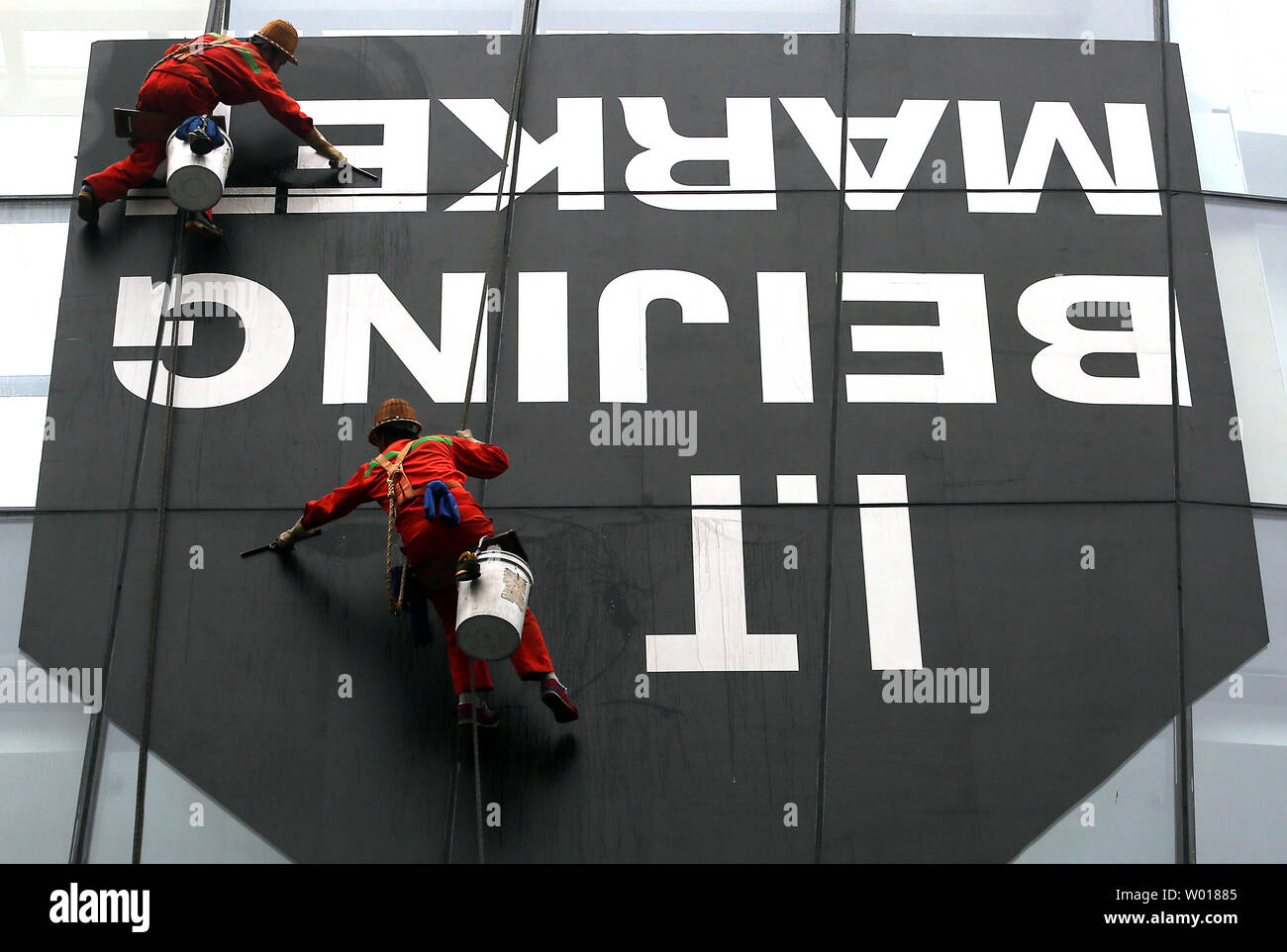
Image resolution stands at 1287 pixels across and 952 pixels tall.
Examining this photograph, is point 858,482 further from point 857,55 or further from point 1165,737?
point 857,55

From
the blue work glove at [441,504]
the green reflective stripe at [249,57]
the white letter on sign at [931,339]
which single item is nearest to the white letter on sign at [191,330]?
the green reflective stripe at [249,57]

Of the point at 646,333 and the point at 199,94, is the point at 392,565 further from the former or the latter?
the point at 199,94

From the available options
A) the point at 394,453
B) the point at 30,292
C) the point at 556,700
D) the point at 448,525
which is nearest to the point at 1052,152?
the point at 394,453

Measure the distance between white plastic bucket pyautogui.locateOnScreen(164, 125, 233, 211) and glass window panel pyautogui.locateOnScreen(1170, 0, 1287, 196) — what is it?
7.16m

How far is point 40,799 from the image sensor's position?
8758 mm

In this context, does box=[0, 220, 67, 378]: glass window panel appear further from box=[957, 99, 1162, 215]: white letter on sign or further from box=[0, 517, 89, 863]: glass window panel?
box=[957, 99, 1162, 215]: white letter on sign

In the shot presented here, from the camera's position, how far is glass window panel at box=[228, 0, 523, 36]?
465 inches

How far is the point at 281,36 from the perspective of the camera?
35.8ft

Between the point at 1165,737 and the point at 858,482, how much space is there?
8.13 ft

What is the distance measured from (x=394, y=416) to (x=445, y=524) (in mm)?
1166

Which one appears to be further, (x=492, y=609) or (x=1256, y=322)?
(x=1256, y=322)

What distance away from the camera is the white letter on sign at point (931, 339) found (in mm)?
10242

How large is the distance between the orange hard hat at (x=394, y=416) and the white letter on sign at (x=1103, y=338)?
4284 millimetres
